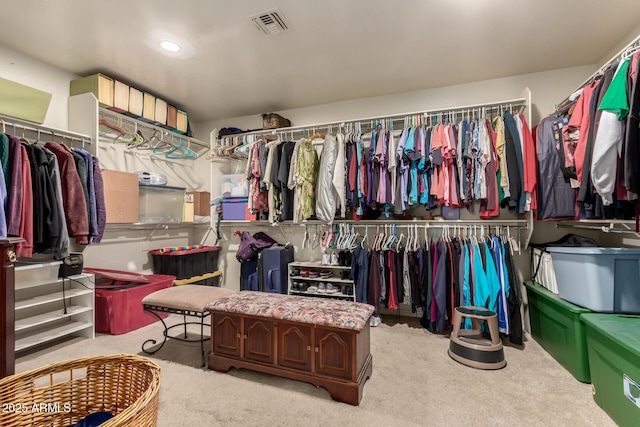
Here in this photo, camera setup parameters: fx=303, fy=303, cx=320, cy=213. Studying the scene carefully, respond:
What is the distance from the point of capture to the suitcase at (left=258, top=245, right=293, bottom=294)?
346 centimetres

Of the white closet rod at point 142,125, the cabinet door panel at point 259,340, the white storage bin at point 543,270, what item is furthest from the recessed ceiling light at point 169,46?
the white storage bin at point 543,270

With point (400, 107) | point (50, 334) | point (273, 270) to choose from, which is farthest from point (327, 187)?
point (50, 334)

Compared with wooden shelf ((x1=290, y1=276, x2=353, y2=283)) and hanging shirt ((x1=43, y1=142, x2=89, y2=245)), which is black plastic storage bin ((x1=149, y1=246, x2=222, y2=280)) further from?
wooden shelf ((x1=290, y1=276, x2=353, y2=283))

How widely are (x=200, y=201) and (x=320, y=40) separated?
2659mm

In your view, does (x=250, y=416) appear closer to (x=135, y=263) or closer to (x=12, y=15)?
(x=135, y=263)

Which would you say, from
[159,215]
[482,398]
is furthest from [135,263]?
[482,398]

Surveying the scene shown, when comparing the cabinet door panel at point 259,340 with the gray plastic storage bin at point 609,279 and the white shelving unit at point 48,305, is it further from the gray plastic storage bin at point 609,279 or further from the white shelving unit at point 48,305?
the gray plastic storage bin at point 609,279

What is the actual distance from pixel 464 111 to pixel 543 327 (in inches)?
80.4

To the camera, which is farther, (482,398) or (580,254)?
(580,254)

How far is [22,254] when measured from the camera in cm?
210

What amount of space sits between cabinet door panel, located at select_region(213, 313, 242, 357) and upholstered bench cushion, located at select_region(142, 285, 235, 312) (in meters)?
0.15

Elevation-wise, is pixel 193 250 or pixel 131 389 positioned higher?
pixel 193 250

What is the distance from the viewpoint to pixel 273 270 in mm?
3461

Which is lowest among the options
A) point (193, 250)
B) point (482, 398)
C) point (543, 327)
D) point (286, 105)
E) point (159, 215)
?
point (482, 398)
